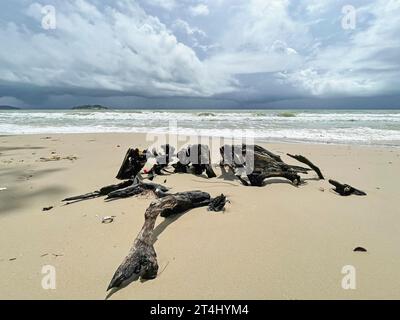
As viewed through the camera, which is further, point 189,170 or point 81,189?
point 189,170

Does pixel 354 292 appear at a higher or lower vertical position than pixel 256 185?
lower

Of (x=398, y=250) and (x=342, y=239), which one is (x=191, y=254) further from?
(x=398, y=250)

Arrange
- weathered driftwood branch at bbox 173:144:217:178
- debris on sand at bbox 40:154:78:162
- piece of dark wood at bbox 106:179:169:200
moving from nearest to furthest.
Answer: piece of dark wood at bbox 106:179:169:200 → weathered driftwood branch at bbox 173:144:217:178 → debris on sand at bbox 40:154:78:162

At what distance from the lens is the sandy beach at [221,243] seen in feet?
6.98

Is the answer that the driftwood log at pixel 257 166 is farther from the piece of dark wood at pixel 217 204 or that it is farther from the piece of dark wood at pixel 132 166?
the piece of dark wood at pixel 132 166

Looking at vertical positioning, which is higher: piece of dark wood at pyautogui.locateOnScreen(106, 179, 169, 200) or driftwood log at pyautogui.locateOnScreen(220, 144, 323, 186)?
driftwood log at pyautogui.locateOnScreen(220, 144, 323, 186)

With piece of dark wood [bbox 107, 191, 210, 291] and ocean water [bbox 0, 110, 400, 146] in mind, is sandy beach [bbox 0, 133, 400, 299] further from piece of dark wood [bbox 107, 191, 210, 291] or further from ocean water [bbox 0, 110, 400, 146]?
ocean water [bbox 0, 110, 400, 146]

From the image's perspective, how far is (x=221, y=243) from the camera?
275 centimetres

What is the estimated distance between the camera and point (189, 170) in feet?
18.9

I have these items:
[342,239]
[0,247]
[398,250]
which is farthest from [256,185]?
[0,247]

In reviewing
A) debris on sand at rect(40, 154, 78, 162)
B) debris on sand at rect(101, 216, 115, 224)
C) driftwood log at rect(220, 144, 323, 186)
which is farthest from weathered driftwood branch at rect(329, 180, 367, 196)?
debris on sand at rect(40, 154, 78, 162)

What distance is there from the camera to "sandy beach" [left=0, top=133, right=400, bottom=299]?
2.13 meters

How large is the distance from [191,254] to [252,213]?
1226mm

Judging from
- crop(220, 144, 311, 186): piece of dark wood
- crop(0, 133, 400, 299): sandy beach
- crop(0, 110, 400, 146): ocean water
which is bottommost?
crop(0, 133, 400, 299): sandy beach
